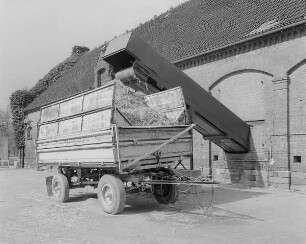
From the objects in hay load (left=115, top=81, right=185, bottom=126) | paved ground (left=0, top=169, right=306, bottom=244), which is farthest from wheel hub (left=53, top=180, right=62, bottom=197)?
hay load (left=115, top=81, right=185, bottom=126)

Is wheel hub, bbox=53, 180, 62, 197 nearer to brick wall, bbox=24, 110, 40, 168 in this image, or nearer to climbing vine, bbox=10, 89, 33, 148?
brick wall, bbox=24, 110, 40, 168

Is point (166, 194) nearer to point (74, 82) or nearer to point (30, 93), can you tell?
point (74, 82)

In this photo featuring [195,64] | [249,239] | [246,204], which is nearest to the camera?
[249,239]

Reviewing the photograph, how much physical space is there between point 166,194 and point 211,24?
37.4 feet

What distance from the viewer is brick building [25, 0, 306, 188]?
12484 millimetres

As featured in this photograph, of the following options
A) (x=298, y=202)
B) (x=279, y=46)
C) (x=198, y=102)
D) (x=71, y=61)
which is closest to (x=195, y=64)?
(x=279, y=46)

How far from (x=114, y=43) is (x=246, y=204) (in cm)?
576

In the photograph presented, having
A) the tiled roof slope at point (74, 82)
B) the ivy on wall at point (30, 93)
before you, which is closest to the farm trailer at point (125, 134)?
the tiled roof slope at point (74, 82)

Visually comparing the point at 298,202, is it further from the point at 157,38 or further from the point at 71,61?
the point at 71,61

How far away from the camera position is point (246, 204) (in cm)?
929

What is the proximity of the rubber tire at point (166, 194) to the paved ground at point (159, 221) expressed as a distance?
205mm

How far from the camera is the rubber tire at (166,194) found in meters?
9.09

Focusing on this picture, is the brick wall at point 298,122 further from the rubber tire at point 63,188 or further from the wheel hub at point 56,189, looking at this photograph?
the wheel hub at point 56,189

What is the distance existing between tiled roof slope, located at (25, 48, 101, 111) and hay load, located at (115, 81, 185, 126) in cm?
1658
